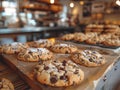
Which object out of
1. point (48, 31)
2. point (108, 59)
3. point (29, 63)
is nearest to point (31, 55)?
point (29, 63)

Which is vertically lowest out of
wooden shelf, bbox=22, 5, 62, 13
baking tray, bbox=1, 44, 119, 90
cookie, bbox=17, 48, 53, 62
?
baking tray, bbox=1, 44, 119, 90

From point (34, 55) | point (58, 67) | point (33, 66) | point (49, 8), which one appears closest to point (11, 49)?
point (34, 55)

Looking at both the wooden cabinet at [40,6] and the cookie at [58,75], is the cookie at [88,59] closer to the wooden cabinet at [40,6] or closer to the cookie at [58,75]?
the cookie at [58,75]

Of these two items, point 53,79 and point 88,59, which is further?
point 88,59

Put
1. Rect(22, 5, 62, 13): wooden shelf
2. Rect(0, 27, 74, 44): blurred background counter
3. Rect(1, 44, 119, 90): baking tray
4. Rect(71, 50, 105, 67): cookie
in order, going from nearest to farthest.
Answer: Rect(1, 44, 119, 90): baking tray → Rect(71, 50, 105, 67): cookie → Rect(0, 27, 74, 44): blurred background counter → Rect(22, 5, 62, 13): wooden shelf

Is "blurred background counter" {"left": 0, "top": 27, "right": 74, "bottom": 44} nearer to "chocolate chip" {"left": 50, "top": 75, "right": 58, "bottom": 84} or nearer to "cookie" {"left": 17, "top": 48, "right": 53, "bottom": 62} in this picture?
"cookie" {"left": 17, "top": 48, "right": 53, "bottom": 62}

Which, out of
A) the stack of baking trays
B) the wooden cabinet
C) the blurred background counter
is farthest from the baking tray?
the wooden cabinet

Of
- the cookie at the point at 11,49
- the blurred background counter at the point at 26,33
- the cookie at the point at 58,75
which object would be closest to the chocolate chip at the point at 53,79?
the cookie at the point at 58,75

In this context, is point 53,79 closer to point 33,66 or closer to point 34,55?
point 33,66
